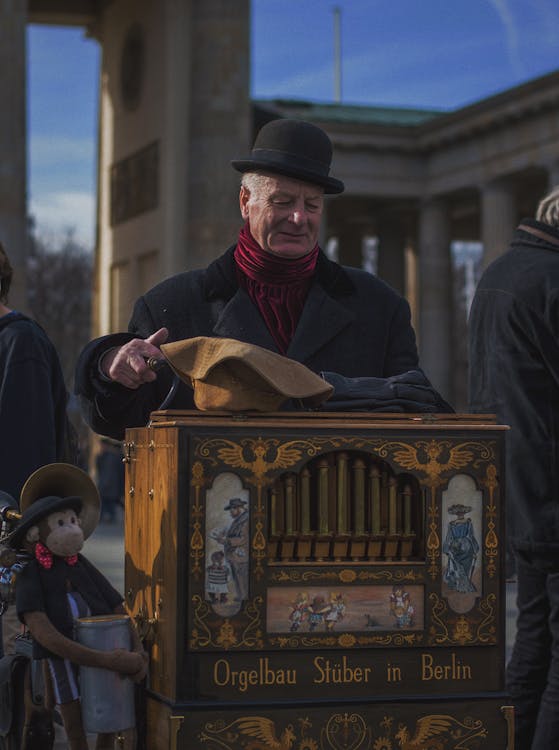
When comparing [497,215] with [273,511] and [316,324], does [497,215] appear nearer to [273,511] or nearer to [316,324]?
[316,324]

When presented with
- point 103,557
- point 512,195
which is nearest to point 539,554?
point 103,557

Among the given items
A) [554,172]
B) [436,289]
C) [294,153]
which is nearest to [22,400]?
[294,153]

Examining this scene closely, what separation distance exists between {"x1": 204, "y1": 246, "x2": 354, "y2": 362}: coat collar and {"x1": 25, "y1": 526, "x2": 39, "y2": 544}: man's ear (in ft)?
2.50

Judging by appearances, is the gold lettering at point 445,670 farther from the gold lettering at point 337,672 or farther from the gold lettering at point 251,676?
the gold lettering at point 251,676

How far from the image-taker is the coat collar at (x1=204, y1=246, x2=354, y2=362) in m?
4.08

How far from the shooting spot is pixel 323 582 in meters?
3.39

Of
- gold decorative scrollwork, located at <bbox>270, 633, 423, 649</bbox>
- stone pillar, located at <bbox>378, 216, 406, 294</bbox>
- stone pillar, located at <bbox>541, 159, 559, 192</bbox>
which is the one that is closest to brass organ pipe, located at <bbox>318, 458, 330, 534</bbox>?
gold decorative scrollwork, located at <bbox>270, 633, 423, 649</bbox>

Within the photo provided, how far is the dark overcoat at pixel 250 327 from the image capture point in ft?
13.1

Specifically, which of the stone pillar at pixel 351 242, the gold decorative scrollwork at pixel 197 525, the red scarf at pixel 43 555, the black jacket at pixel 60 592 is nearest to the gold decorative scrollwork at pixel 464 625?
the gold decorative scrollwork at pixel 197 525

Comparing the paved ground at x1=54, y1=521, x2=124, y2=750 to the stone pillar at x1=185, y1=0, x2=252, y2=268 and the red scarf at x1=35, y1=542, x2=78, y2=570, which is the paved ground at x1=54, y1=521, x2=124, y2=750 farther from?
the red scarf at x1=35, y1=542, x2=78, y2=570

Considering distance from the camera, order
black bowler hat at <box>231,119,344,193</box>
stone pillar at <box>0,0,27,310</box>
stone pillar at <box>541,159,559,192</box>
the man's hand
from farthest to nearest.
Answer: stone pillar at <box>541,159,559,192</box> < stone pillar at <box>0,0,27,310</box> < black bowler hat at <box>231,119,344,193</box> < the man's hand

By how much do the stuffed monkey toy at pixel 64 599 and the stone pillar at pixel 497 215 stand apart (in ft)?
143

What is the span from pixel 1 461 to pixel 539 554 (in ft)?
6.00

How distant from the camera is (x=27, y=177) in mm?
26781
